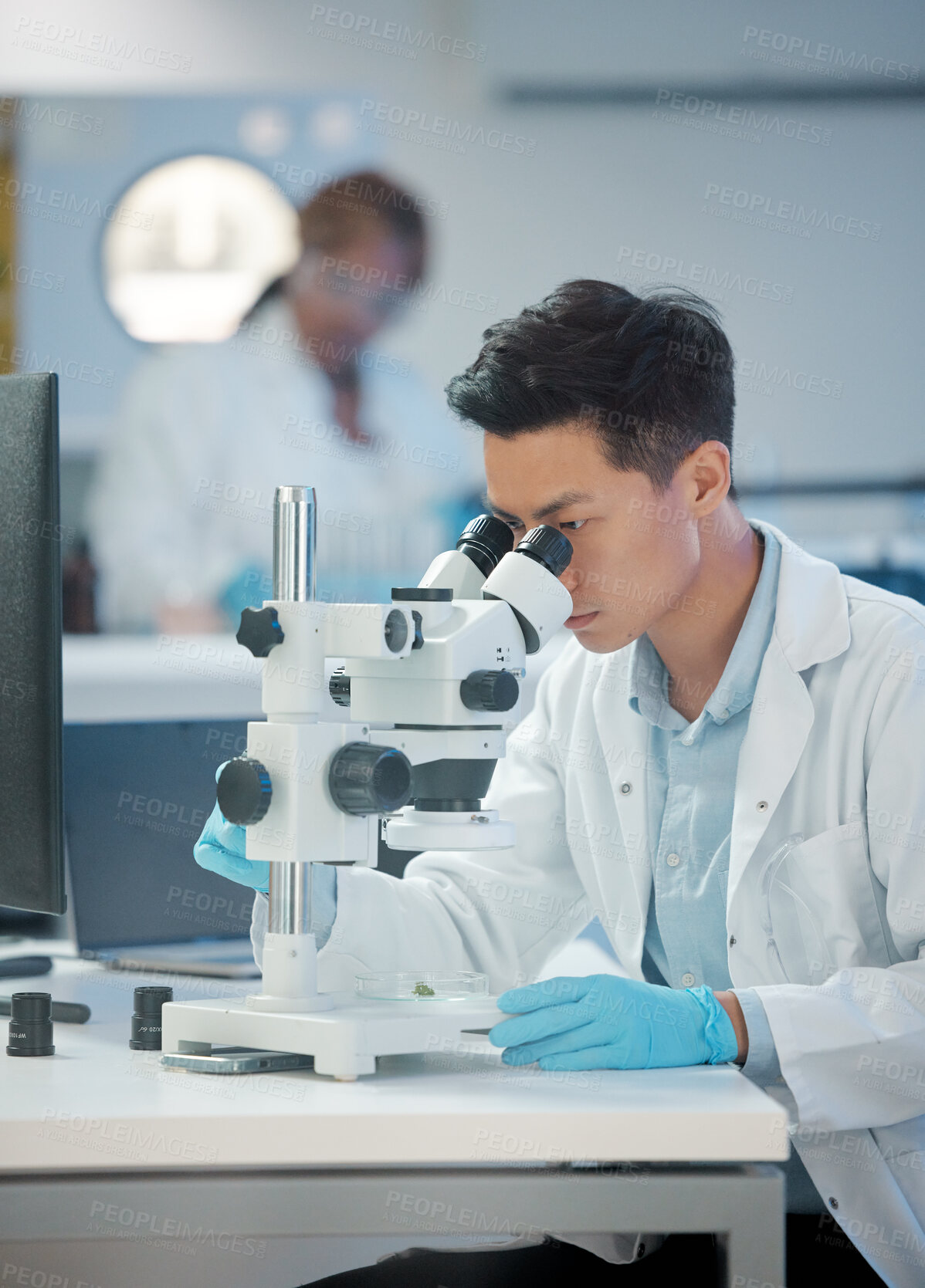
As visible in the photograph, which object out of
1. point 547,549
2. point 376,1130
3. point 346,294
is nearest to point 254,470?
point 346,294

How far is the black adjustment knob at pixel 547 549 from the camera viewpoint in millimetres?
1208

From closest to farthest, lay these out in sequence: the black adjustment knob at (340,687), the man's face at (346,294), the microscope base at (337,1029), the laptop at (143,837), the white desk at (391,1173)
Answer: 1. the white desk at (391,1173)
2. the microscope base at (337,1029)
3. the black adjustment knob at (340,687)
4. the laptop at (143,837)
5. the man's face at (346,294)

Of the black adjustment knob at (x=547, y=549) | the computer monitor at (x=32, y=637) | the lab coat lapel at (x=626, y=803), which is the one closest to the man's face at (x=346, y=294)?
the lab coat lapel at (x=626, y=803)

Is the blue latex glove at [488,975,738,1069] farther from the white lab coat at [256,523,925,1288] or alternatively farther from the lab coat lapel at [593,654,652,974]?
the lab coat lapel at [593,654,652,974]

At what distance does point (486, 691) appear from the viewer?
110 centimetres

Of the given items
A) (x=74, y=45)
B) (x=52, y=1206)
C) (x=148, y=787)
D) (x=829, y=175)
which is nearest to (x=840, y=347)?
(x=829, y=175)

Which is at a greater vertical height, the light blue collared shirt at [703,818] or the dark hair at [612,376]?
the dark hair at [612,376]

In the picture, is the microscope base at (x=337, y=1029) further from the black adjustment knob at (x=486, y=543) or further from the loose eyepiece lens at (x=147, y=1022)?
the black adjustment knob at (x=486, y=543)

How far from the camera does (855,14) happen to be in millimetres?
4656

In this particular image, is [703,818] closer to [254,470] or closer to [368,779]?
[368,779]

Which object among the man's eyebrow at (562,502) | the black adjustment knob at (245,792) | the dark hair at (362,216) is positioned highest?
the dark hair at (362,216)

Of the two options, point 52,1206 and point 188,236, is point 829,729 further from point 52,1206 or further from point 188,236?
point 188,236

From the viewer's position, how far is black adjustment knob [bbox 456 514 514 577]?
126 centimetres

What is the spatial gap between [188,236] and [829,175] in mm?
2342
